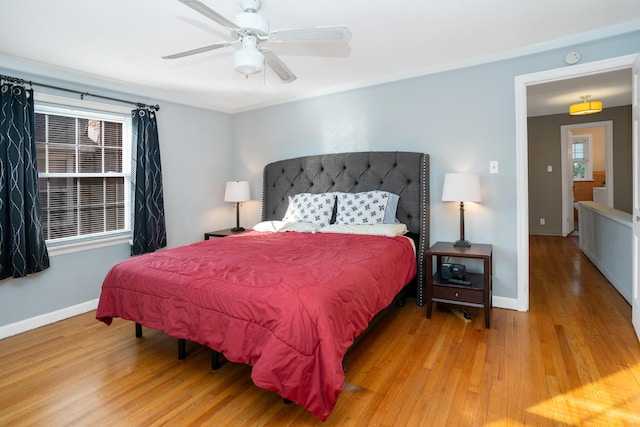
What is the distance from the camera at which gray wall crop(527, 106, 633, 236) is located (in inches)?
235

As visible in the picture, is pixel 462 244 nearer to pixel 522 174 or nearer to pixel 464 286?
pixel 464 286

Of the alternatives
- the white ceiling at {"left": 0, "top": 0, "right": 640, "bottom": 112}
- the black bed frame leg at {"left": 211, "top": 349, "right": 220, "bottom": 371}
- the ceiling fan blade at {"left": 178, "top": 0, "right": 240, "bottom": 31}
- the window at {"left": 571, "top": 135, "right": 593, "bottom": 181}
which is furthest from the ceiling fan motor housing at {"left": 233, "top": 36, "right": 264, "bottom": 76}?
the window at {"left": 571, "top": 135, "right": 593, "bottom": 181}

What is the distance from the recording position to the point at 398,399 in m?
1.84

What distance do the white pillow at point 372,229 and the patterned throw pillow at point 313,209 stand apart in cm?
21

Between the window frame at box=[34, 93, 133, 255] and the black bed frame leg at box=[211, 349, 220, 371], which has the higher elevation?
the window frame at box=[34, 93, 133, 255]

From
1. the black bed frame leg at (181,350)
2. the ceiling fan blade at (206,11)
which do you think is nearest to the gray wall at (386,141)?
the black bed frame leg at (181,350)

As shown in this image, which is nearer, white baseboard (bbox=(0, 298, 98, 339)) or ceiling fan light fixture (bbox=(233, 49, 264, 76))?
ceiling fan light fixture (bbox=(233, 49, 264, 76))

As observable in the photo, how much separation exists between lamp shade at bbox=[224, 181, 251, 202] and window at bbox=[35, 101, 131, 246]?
1.08 metres

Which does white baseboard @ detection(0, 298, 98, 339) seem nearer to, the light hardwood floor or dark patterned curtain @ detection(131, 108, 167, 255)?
the light hardwood floor

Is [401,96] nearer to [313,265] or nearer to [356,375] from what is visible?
[313,265]

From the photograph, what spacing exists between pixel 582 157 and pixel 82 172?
970 centimetres

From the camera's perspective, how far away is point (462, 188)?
2.95 metres

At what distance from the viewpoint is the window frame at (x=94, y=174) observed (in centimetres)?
310

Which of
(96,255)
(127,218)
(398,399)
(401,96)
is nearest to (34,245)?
(96,255)
